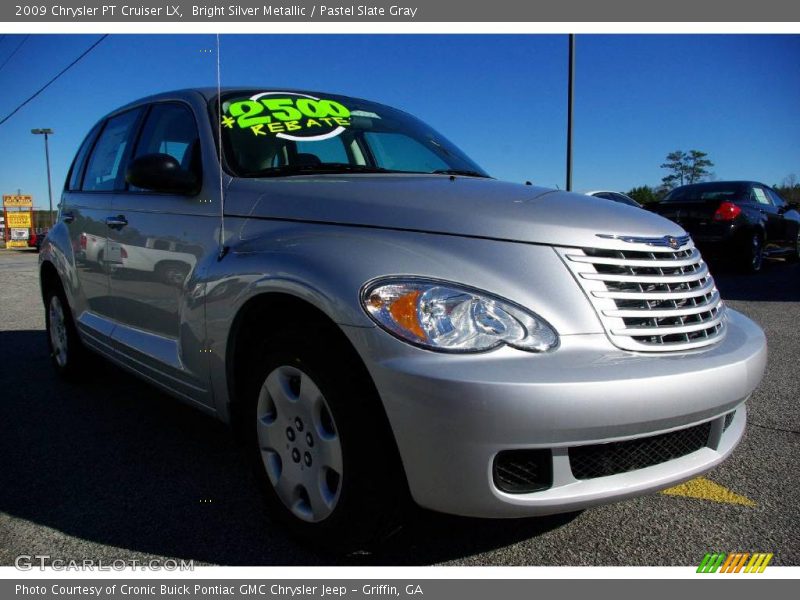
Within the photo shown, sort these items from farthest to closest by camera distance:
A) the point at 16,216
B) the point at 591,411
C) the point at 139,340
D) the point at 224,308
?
the point at 16,216 < the point at 139,340 < the point at 224,308 < the point at 591,411

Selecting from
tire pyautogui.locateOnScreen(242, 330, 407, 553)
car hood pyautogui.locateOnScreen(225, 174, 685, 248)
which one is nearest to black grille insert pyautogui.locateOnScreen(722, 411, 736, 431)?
car hood pyautogui.locateOnScreen(225, 174, 685, 248)

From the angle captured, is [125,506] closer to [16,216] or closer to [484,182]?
[484,182]

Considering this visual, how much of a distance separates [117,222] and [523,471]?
2482 mm

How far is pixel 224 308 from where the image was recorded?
2373 mm

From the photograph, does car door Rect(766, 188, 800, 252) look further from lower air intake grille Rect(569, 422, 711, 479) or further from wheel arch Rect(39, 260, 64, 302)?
wheel arch Rect(39, 260, 64, 302)

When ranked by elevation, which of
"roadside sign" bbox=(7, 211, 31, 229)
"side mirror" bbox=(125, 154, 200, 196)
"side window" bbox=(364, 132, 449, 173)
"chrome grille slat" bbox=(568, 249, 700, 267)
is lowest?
"roadside sign" bbox=(7, 211, 31, 229)

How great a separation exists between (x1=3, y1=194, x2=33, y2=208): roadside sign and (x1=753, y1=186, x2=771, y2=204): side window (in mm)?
50513

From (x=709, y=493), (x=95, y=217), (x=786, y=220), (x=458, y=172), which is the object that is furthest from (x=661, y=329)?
(x=786, y=220)

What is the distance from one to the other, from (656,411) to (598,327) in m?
0.28

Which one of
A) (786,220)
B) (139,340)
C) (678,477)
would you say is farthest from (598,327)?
(786,220)

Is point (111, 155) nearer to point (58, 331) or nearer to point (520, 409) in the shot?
point (58, 331)

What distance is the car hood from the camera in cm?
197

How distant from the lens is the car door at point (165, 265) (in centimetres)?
262

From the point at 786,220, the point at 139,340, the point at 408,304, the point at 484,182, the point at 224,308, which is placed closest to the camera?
the point at 408,304
